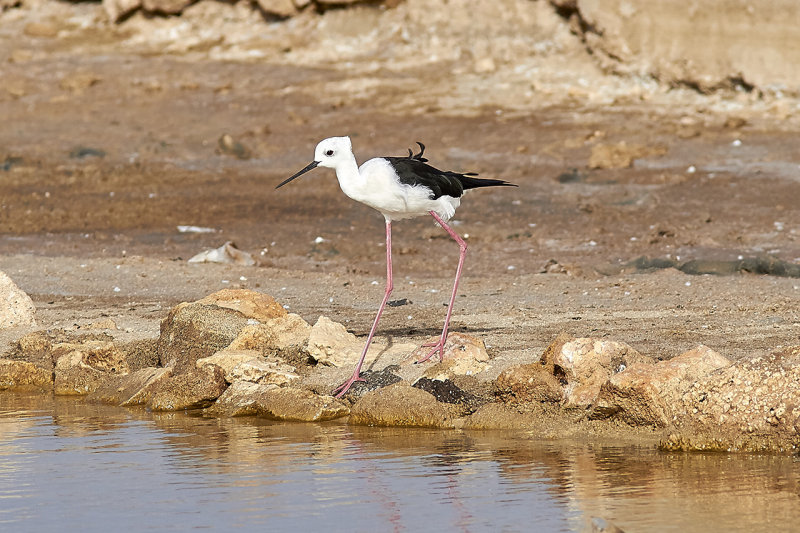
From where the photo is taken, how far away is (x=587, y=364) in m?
6.79

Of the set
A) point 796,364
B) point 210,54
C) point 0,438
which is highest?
point 210,54

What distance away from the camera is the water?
507cm

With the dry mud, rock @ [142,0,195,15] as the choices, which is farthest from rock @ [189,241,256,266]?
rock @ [142,0,195,15]

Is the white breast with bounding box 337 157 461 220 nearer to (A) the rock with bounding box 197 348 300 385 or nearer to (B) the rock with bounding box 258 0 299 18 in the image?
(A) the rock with bounding box 197 348 300 385

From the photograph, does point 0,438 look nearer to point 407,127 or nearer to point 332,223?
point 332,223

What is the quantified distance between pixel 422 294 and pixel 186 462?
4701mm

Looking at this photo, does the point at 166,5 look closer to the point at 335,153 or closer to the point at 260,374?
the point at 335,153

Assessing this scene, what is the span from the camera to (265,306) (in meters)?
8.80

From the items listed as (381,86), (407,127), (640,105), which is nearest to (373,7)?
(381,86)

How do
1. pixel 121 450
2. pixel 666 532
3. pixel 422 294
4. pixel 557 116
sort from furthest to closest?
pixel 557 116 → pixel 422 294 → pixel 121 450 → pixel 666 532

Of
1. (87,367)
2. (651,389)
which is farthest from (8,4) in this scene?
(651,389)

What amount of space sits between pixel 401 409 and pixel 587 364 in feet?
3.43

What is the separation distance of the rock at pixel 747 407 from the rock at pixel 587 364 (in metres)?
0.66

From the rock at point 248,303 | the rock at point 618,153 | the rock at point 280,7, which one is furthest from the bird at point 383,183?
the rock at point 280,7
